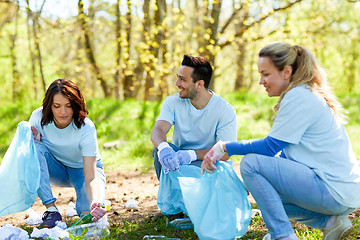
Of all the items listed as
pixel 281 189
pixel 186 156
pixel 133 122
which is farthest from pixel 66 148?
pixel 133 122

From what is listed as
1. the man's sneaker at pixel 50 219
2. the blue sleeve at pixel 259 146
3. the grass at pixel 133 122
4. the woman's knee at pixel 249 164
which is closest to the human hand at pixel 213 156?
the blue sleeve at pixel 259 146

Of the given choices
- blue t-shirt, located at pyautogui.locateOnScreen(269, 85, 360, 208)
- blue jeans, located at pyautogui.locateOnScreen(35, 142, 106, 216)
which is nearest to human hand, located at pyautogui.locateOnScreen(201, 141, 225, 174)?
blue t-shirt, located at pyautogui.locateOnScreen(269, 85, 360, 208)

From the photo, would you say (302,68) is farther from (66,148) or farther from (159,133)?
(66,148)

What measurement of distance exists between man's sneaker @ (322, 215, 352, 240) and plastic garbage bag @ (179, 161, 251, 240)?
471mm

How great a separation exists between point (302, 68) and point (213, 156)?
72 cm

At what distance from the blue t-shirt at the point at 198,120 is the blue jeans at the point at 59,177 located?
2.36ft

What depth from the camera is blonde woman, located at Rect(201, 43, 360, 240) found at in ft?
7.00

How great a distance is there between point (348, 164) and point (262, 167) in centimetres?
48

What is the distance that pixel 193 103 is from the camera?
327cm

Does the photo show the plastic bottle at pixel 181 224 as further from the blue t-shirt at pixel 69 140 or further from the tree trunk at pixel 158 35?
the tree trunk at pixel 158 35

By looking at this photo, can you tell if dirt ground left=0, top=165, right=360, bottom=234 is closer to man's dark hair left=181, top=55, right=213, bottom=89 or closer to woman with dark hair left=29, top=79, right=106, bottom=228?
woman with dark hair left=29, top=79, right=106, bottom=228

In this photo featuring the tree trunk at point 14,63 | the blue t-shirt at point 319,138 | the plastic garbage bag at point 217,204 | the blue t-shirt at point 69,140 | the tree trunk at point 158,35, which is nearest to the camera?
the blue t-shirt at point 319,138

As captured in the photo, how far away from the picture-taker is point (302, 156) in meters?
2.22

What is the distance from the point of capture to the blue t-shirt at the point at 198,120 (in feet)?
10.3
